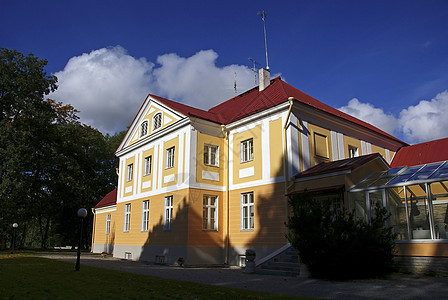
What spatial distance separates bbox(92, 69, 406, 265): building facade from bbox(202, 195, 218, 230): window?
1.8 inches

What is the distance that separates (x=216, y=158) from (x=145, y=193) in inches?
204

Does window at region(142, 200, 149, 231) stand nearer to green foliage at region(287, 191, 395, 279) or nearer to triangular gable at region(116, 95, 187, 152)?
triangular gable at region(116, 95, 187, 152)

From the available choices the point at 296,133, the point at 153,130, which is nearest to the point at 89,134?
the point at 153,130

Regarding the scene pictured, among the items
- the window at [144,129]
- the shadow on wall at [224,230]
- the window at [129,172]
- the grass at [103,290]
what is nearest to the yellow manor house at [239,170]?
the shadow on wall at [224,230]

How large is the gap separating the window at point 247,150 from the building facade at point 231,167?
0.12ft

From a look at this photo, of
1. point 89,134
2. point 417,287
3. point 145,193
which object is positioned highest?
point 89,134

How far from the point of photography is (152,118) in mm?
20547

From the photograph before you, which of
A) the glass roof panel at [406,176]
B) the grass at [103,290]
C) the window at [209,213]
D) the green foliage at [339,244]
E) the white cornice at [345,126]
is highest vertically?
the white cornice at [345,126]

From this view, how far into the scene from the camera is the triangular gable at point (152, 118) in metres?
18.7

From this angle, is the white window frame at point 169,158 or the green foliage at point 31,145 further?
the green foliage at point 31,145

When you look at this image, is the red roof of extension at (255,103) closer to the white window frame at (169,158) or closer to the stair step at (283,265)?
the white window frame at (169,158)

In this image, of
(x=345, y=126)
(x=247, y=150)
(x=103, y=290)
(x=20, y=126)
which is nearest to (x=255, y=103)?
(x=247, y=150)

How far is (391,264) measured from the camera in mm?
10781

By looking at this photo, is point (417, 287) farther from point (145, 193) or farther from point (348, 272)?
point (145, 193)
